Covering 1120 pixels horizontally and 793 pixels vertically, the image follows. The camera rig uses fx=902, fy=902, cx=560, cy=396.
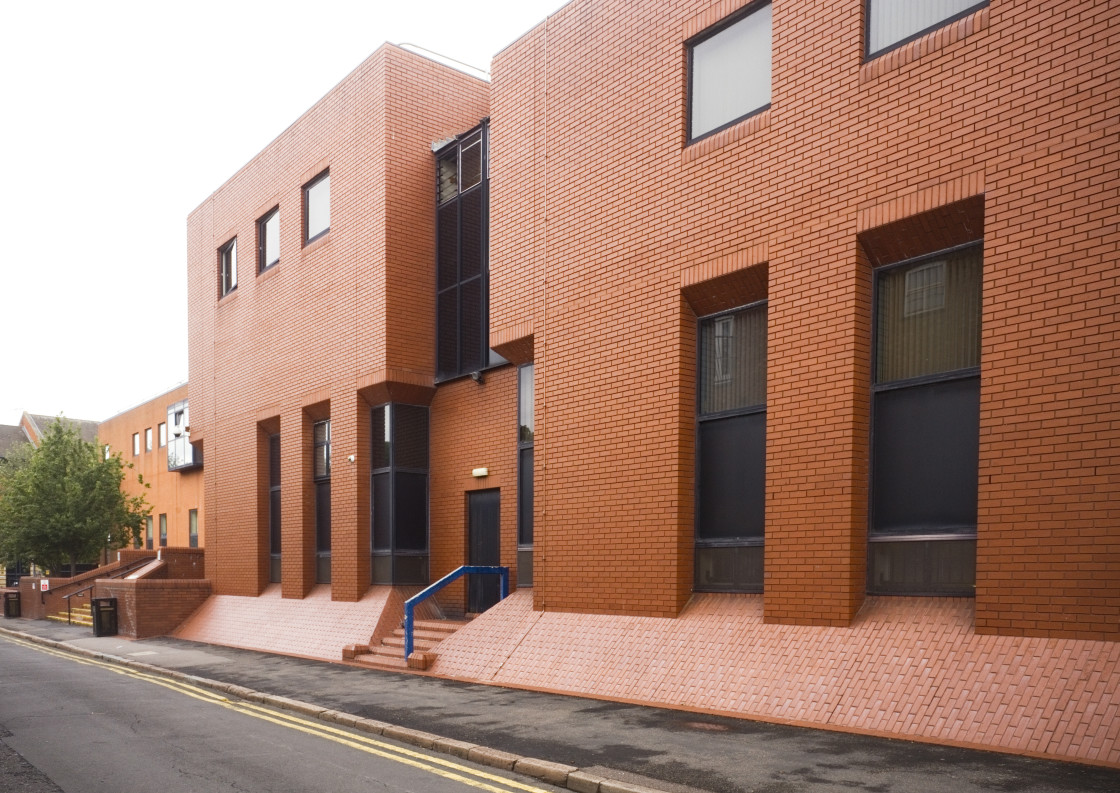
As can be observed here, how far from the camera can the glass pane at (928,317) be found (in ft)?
29.4

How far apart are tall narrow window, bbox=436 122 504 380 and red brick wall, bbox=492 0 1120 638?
2.46 metres

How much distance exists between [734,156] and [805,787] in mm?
7196

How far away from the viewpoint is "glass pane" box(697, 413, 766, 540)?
10816 millimetres

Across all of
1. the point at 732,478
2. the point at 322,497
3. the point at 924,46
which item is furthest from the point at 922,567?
the point at 322,497

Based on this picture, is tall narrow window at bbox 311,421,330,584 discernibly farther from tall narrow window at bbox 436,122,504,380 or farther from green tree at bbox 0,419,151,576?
green tree at bbox 0,419,151,576

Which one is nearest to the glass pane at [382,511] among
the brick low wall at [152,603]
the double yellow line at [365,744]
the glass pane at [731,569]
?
the double yellow line at [365,744]

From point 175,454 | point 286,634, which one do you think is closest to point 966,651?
point 286,634

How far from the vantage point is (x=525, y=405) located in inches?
608

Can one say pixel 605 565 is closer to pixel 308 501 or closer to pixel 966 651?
pixel 966 651

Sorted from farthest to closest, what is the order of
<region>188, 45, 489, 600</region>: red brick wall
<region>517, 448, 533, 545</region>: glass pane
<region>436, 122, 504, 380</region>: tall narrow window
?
<region>188, 45, 489, 600</region>: red brick wall → <region>436, 122, 504, 380</region>: tall narrow window → <region>517, 448, 533, 545</region>: glass pane

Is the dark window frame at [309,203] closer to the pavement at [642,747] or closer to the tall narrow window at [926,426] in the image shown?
Answer: the pavement at [642,747]

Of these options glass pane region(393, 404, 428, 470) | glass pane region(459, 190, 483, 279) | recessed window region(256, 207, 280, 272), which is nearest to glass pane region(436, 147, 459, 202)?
glass pane region(459, 190, 483, 279)

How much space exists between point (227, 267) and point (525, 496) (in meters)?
13.9

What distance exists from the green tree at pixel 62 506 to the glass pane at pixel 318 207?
19157 mm
